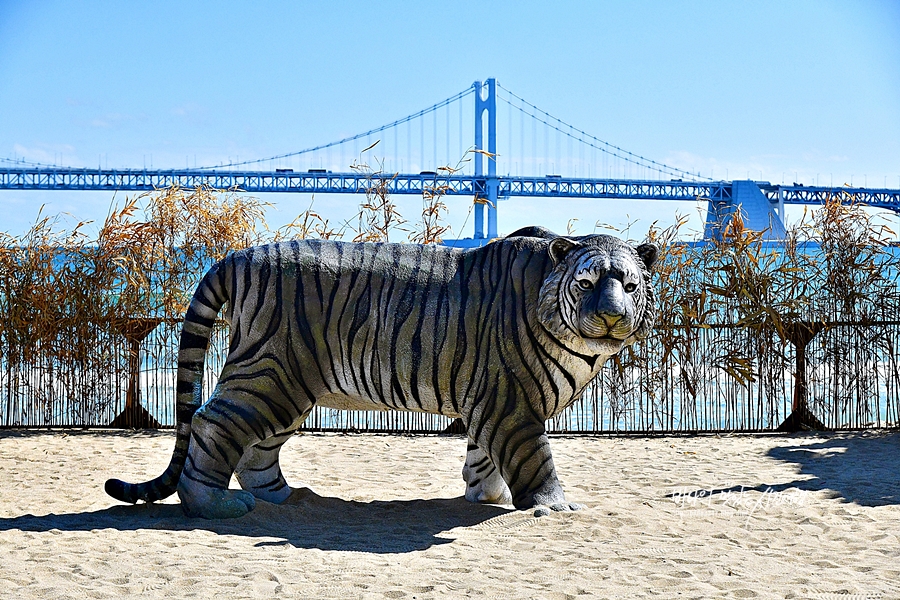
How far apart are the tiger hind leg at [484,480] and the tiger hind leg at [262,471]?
89cm

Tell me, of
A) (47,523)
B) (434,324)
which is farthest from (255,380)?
(47,523)

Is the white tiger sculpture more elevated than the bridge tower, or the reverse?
the bridge tower

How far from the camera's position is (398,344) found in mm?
3963

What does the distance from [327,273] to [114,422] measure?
4204 millimetres

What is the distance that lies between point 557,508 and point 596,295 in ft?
3.20

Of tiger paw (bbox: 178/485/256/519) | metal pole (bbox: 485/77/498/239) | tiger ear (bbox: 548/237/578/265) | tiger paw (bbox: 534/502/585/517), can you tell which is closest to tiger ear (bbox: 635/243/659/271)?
tiger ear (bbox: 548/237/578/265)

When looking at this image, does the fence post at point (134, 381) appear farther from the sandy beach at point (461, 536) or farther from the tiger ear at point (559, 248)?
the tiger ear at point (559, 248)

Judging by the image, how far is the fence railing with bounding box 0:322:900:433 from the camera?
23.7 ft

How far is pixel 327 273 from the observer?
411cm

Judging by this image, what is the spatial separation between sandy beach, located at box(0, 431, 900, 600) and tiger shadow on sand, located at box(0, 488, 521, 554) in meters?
0.01

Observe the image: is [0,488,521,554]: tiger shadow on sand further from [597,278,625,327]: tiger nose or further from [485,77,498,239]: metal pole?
[485,77,498,239]: metal pole

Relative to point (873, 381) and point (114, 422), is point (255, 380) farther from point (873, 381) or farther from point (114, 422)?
point (873, 381)

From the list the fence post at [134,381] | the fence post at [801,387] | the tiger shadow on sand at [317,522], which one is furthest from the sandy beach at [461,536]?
the fence post at [134,381]

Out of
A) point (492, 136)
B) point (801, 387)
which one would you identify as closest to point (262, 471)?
point (801, 387)
